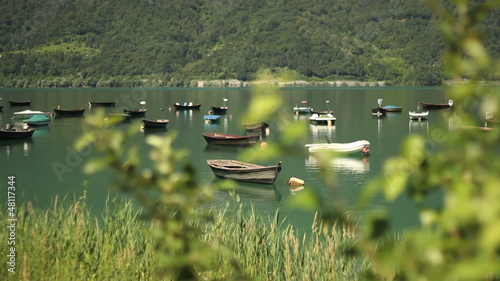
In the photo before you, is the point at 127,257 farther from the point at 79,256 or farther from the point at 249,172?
the point at 249,172

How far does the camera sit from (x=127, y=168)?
137 centimetres

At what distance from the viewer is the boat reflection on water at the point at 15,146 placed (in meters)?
33.0

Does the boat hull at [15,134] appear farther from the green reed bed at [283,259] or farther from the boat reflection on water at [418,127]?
the green reed bed at [283,259]

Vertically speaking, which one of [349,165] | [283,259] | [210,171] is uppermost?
[283,259]

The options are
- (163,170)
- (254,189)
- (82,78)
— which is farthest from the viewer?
(82,78)

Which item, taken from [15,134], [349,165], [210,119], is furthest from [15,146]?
[210,119]

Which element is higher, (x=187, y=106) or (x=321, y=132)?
Answer: (x=187, y=106)

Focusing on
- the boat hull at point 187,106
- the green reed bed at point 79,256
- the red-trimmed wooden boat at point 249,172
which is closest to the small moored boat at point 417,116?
the boat hull at point 187,106

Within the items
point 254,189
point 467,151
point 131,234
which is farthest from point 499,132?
point 254,189

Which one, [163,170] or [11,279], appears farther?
[11,279]

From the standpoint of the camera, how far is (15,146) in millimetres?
35406

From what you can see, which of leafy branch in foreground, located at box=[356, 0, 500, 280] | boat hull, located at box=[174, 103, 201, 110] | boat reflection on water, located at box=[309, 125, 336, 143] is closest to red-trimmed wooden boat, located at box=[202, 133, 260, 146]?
boat reflection on water, located at box=[309, 125, 336, 143]

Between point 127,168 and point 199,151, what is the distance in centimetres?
3333

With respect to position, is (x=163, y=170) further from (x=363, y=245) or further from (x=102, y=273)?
(x=102, y=273)
